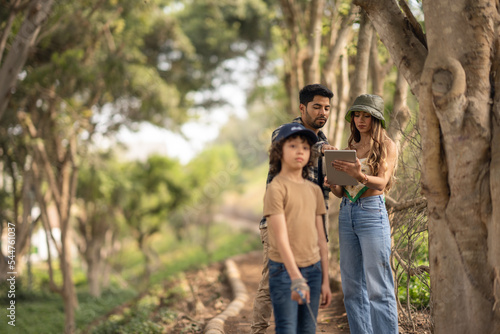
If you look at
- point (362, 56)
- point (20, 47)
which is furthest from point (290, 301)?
point (20, 47)

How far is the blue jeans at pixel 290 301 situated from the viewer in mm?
2982

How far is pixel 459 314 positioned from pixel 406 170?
7.02 ft

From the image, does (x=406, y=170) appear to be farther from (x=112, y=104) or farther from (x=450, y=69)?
(x=112, y=104)

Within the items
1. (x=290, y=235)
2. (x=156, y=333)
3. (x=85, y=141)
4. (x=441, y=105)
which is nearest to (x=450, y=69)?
(x=441, y=105)

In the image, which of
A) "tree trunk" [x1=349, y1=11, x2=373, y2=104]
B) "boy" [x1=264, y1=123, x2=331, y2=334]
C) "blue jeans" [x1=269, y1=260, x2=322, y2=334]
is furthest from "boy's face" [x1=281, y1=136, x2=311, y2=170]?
"tree trunk" [x1=349, y1=11, x2=373, y2=104]

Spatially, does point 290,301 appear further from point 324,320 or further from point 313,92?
point 324,320

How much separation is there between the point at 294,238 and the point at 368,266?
844 millimetres

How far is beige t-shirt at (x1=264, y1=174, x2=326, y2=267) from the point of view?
3027 millimetres

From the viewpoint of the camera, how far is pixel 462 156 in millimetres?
3191

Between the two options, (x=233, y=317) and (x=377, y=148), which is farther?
(x=233, y=317)

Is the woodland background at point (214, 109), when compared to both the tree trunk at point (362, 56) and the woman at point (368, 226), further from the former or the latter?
the woman at point (368, 226)

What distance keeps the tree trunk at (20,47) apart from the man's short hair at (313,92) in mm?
4563

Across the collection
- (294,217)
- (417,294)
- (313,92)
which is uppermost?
(313,92)

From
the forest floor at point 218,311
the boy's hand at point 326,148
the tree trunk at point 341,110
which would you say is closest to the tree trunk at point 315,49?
the tree trunk at point 341,110
